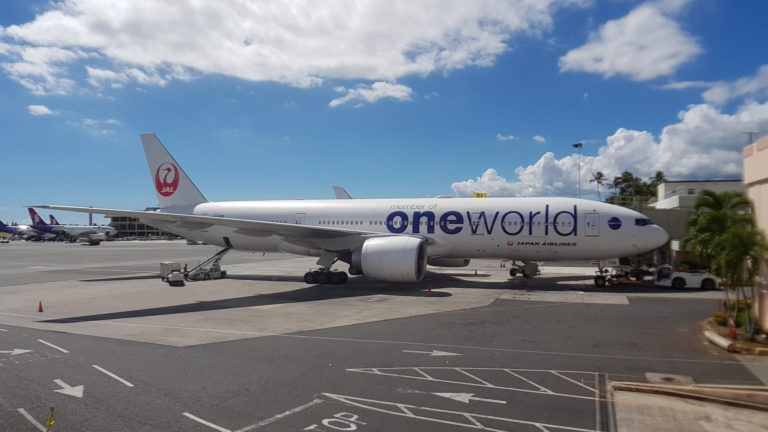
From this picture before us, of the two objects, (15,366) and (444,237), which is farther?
(444,237)

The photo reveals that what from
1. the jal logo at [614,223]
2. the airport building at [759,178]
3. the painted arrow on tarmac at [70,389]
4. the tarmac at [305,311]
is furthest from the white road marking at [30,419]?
the jal logo at [614,223]

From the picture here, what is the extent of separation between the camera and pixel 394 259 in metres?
20.5

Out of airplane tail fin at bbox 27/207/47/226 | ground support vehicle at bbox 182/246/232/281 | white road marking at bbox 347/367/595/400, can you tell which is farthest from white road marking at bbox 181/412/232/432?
airplane tail fin at bbox 27/207/47/226

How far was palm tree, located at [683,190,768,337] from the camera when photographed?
10.8m

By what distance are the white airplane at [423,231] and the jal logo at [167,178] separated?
2.96 metres

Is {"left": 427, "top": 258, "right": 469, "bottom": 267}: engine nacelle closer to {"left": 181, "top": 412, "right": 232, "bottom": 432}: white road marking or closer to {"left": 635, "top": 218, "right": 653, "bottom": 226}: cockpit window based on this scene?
{"left": 635, "top": 218, "right": 653, "bottom": 226}: cockpit window

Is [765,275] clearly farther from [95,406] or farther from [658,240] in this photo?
[95,406]

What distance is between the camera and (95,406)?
24.9 feet

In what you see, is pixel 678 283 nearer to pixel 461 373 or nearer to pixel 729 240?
pixel 729 240

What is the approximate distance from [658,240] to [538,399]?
16158mm

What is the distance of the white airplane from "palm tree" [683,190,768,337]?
767 centimetres

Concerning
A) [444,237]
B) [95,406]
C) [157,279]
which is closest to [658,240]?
[444,237]

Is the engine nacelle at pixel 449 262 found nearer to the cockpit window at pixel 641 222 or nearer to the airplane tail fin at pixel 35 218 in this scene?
the cockpit window at pixel 641 222

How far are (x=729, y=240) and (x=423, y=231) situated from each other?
14.0 m
